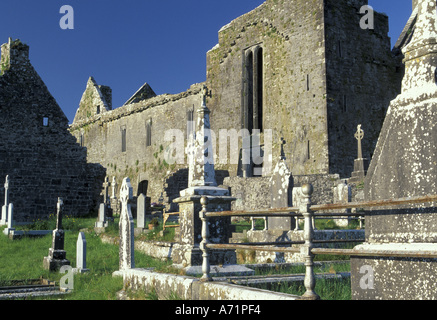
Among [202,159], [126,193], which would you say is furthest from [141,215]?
[202,159]

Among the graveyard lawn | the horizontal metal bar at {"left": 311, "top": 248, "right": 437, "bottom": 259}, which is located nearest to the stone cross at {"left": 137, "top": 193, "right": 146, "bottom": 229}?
the graveyard lawn

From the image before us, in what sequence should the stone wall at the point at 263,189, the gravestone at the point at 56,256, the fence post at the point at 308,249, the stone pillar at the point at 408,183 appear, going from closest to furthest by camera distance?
the stone pillar at the point at 408,183 < the fence post at the point at 308,249 < the gravestone at the point at 56,256 < the stone wall at the point at 263,189

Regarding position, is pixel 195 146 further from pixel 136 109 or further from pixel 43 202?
pixel 136 109

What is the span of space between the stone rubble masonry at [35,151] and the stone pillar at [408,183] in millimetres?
19968

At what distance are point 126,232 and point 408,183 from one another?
5664mm

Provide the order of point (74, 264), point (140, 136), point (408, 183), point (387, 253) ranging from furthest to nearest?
1. point (140, 136)
2. point (74, 264)
3. point (408, 183)
4. point (387, 253)

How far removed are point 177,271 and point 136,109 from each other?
91.2ft

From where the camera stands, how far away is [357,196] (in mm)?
16531

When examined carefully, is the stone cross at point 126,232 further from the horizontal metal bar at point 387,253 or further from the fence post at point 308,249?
the horizontal metal bar at point 387,253

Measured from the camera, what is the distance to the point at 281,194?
11211mm

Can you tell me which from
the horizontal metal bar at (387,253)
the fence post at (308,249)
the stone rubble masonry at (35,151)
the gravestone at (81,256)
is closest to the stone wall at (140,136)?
the stone rubble masonry at (35,151)

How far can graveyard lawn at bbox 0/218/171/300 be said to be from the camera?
733 centimetres

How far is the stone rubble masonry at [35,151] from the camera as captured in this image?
2148 centimetres

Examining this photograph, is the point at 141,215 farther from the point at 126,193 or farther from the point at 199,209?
the point at 199,209
